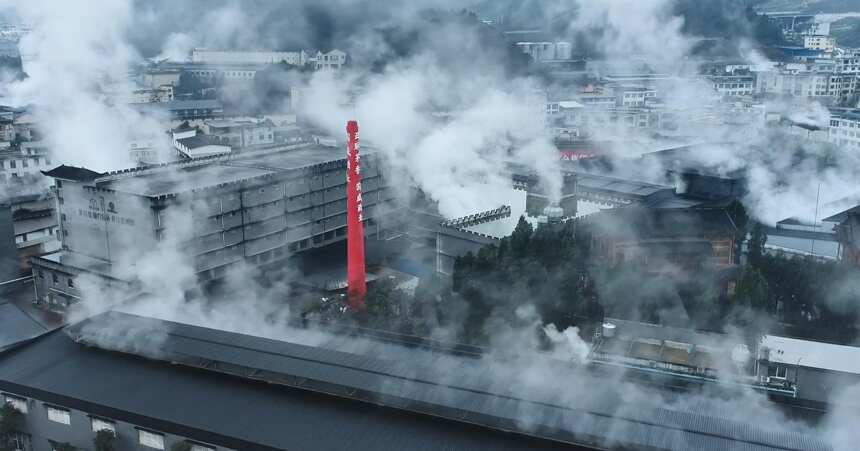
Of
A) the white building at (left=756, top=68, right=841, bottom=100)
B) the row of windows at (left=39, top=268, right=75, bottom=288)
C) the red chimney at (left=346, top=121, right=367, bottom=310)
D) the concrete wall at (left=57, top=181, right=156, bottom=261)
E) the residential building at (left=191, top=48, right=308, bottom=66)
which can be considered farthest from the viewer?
the residential building at (left=191, top=48, right=308, bottom=66)

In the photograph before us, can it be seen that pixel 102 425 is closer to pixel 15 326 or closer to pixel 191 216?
pixel 15 326

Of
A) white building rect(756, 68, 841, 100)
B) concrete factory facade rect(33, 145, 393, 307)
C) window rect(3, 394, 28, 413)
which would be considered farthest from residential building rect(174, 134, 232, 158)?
white building rect(756, 68, 841, 100)

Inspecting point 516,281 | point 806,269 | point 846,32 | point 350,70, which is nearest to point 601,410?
point 516,281

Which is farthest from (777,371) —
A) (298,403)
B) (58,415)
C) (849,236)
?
(58,415)

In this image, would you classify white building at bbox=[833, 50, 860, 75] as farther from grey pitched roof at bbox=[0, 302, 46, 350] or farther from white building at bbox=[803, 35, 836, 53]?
grey pitched roof at bbox=[0, 302, 46, 350]

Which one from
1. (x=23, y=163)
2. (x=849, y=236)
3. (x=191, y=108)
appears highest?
(x=191, y=108)

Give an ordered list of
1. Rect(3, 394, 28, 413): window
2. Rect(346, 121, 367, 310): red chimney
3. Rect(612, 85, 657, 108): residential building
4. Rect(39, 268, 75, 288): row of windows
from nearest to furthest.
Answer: Rect(3, 394, 28, 413): window, Rect(346, 121, 367, 310): red chimney, Rect(39, 268, 75, 288): row of windows, Rect(612, 85, 657, 108): residential building

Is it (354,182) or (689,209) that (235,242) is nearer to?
(354,182)
